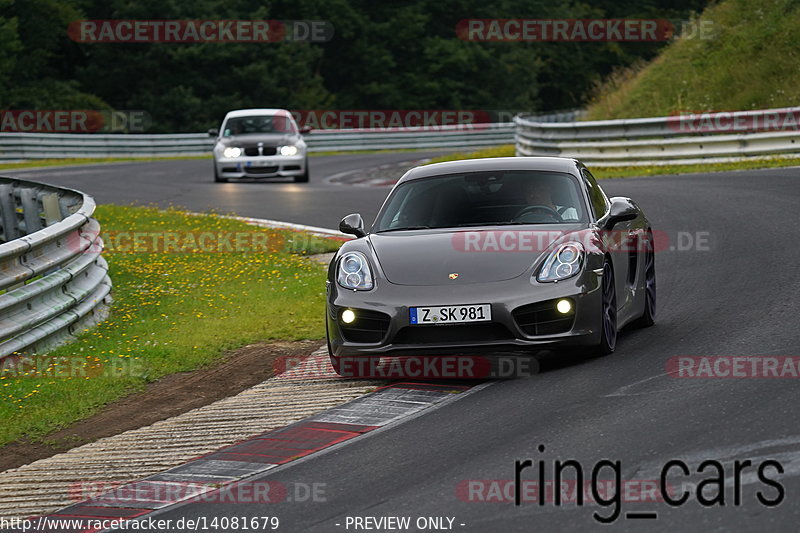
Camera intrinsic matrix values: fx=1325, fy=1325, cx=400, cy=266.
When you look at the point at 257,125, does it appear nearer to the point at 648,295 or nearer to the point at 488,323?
the point at 648,295

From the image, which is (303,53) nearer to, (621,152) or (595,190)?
(621,152)

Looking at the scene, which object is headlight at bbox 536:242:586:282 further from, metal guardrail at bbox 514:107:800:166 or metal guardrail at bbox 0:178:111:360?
metal guardrail at bbox 514:107:800:166

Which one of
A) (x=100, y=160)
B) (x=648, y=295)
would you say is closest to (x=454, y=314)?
(x=648, y=295)

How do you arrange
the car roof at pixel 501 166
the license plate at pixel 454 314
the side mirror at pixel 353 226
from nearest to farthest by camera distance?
1. the license plate at pixel 454 314
2. the side mirror at pixel 353 226
3. the car roof at pixel 501 166

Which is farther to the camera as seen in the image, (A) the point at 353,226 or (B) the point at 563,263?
(A) the point at 353,226

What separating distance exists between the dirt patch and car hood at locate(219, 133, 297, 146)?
1798 cm

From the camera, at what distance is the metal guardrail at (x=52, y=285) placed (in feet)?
31.7

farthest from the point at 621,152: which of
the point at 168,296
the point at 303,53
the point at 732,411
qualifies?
the point at 303,53

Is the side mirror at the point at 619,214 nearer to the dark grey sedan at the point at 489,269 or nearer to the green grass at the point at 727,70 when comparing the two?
the dark grey sedan at the point at 489,269

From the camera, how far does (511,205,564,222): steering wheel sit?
9188 mm

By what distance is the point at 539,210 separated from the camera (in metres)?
9.25

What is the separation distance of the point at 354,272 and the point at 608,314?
1.67 m
